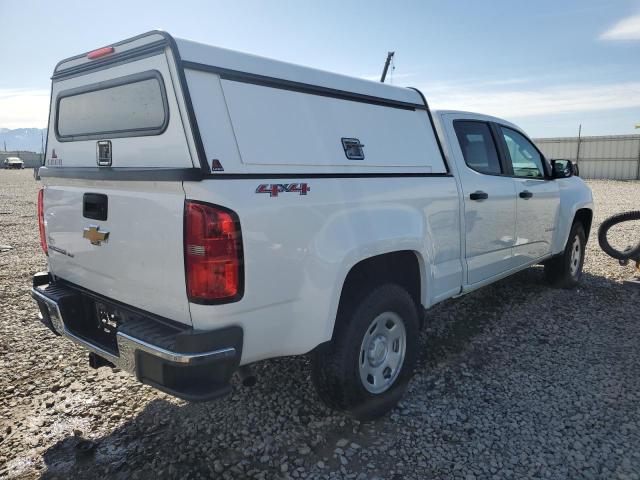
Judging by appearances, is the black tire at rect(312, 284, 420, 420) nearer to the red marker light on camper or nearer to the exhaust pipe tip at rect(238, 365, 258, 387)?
the exhaust pipe tip at rect(238, 365, 258, 387)

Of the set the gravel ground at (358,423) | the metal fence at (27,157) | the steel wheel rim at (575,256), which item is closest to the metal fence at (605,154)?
the steel wheel rim at (575,256)

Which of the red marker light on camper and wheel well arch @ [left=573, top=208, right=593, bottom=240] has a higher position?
the red marker light on camper

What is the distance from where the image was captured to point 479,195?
3.81 meters

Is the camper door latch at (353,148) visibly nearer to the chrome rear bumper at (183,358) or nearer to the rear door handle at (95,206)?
the chrome rear bumper at (183,358)

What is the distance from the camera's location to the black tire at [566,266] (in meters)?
5.77

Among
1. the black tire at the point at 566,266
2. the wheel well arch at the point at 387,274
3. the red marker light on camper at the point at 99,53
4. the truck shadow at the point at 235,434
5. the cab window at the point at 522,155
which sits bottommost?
the truck shadow at the point at 235,434

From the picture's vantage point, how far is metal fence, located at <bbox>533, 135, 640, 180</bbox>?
3039 centimetres

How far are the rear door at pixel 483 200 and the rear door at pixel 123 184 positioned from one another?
2280 millimetres

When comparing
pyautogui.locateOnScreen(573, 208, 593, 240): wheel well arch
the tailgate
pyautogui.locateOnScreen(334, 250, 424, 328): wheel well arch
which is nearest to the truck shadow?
pyautogui.locateOnScreen(334, 250, 424, 328): wheel well arch

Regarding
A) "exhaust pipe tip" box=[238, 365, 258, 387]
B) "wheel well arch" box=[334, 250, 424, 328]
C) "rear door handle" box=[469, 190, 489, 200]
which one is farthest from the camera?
"rear door handle" box=[469, 190, 489, 200]

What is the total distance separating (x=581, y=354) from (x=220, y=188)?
344 centimetres

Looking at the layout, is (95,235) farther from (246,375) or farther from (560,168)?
(560,168)

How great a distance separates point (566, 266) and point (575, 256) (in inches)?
13.2

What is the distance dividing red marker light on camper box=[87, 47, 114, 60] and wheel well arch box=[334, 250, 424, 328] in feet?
5.96
